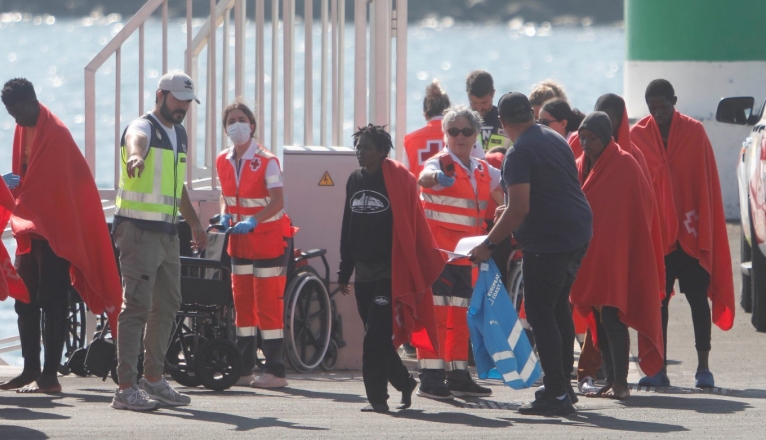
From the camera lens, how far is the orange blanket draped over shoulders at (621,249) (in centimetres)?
804

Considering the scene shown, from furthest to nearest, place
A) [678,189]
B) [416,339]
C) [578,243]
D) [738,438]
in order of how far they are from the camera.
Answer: [678,189]
[416,339]
[578,243]
[738,438]

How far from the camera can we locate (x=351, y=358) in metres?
10.1

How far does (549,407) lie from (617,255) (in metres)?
1.03

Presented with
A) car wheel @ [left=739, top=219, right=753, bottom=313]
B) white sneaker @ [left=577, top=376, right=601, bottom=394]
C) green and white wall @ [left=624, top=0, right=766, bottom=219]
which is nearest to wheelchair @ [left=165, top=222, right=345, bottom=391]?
white sneaker @ [left=577, top=376, right=601, bottom=394]

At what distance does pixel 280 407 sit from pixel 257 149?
179cm

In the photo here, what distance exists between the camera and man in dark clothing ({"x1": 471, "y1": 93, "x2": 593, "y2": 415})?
7.38 metres

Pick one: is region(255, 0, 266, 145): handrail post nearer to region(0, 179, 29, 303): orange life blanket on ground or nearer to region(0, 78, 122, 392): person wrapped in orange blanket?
region(0, 78, 122, 392): person wrapped in orange blanket

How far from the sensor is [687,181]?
8773mm

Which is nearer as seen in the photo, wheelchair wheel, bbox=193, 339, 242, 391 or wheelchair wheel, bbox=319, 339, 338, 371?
wheelchair wheel, bbox=193, 339, 242, 391

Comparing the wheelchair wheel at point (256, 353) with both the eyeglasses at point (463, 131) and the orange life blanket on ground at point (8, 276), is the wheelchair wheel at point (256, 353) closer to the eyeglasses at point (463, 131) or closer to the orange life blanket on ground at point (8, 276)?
the orange life blanket on ground at point (8, 276)

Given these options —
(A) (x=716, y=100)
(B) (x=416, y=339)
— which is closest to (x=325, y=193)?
(B) (x=416, y=339)

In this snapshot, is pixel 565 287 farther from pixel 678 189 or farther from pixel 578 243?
pixel 678 189

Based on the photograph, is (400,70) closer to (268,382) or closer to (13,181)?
(268,382)

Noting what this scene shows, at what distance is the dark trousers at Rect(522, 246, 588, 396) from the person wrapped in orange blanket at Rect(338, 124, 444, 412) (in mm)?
583
